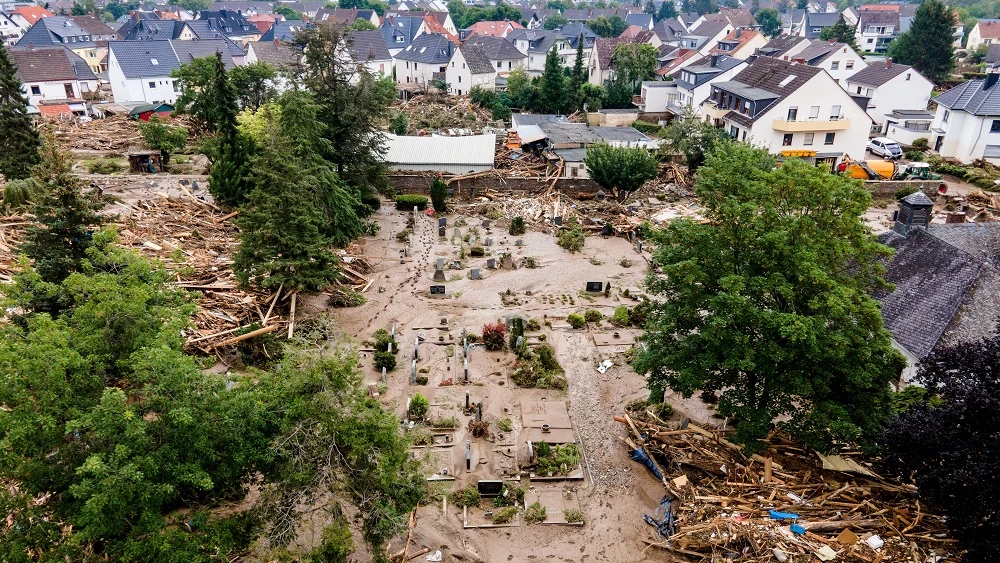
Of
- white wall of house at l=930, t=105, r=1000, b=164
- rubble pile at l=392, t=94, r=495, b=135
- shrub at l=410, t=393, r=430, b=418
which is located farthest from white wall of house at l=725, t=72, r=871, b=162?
shrub at l=410, t=393, r=430, b=418

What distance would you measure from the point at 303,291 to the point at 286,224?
3741mm

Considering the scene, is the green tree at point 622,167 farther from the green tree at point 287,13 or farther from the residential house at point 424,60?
the green tree at point 287,13

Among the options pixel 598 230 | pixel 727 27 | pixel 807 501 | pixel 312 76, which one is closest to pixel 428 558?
pixel 807 501

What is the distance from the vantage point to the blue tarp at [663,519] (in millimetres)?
17203

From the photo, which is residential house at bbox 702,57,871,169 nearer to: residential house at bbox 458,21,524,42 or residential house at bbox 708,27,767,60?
residential house at bbox 708,27,767,60

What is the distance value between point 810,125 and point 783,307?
35.5 metres

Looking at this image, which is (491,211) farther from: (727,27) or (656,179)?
(727,27)

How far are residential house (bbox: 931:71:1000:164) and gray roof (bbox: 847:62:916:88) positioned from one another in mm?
6347

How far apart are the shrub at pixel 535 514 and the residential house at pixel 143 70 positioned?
65416mm

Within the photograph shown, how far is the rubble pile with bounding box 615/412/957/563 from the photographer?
15461 mm

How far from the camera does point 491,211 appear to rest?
42594 mm

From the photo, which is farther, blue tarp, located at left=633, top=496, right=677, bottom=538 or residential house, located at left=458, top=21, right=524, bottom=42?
residential house, located at left=458, top=21, right=524, bottom=42

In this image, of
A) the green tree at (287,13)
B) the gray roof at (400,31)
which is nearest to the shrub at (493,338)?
the gray roof at (400,31)

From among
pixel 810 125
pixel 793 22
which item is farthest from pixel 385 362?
pixel 793 22
